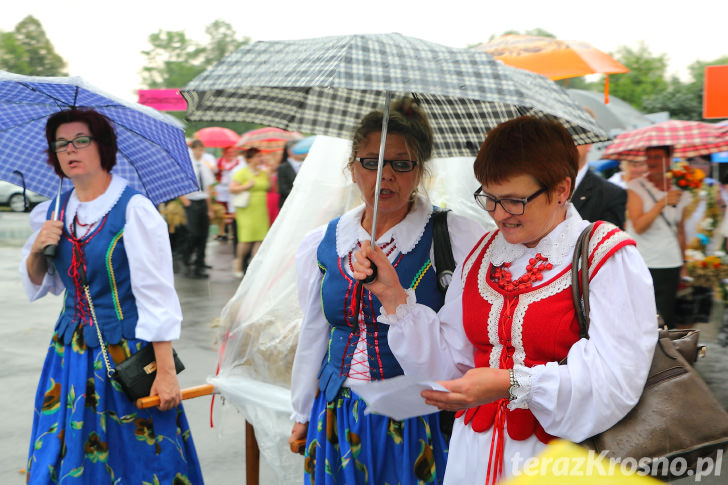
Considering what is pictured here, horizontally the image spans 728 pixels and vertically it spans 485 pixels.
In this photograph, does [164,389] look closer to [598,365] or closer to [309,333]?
[309,333]

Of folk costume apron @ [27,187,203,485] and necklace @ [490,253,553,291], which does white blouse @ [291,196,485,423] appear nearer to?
necklace @ [490,253,553,291]

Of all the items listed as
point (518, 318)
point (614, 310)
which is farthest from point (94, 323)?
point (614, 310)

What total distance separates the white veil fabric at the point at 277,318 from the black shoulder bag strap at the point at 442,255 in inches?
38.6

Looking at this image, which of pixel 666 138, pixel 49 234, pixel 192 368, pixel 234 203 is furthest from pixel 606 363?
pixel 234 203

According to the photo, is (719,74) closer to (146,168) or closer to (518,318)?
(146,168)

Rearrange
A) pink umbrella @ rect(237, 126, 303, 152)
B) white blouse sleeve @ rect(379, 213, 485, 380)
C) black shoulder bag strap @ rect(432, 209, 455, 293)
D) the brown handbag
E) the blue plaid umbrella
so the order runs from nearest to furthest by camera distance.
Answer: the brown handbag < white blouse sleeve @ rect(379, 213, 485, 380) < black shoulder bag strap @ rect(432, 209, 455, 293) < the blue plaid umbrella < pink umbrella @ rect(237, 126, 303, 152)

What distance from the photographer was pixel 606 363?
5.82ft

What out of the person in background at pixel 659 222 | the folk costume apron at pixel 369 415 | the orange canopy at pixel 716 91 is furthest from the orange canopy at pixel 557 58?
the folk costume apron at pixel 369 415

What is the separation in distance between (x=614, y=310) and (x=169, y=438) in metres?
2.02

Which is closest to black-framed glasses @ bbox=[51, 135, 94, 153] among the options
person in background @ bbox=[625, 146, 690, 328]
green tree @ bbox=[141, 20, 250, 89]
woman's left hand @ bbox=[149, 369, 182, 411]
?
woman's left hand @ bbox=[149, 369, 182, 411]

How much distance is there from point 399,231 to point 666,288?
3.92 meters

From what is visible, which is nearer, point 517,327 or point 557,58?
point 517,327

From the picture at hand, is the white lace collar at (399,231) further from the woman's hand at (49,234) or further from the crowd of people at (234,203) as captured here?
the crowd of people at (234,203)

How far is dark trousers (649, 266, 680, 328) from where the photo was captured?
18.7ft
